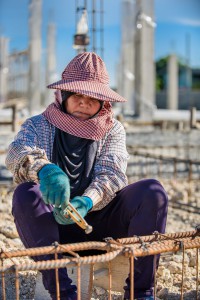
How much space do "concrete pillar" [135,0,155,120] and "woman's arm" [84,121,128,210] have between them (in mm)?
7856

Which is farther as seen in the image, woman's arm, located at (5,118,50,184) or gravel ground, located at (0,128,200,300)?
gravel ground, located at (0,128,200,300)

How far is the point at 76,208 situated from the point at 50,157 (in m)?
0.36

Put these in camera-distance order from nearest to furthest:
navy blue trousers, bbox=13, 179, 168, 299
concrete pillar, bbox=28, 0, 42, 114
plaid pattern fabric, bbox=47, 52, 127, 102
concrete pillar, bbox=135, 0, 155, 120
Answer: navy blue trousers, bbox=13, 179, 168, 299
plaid pattern fabric, bbox=47, 52, 127, 102
concrete pillar, bbox=135, 0, 155, 120
concrete pillar, bbox=28, 0, 42, 114

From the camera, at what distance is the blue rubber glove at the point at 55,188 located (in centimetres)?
192

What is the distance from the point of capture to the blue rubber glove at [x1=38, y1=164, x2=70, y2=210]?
1.92 meters

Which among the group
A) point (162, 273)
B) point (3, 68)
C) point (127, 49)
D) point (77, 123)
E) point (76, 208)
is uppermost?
point (127, 49)

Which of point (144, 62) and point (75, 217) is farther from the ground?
point (144, 62)

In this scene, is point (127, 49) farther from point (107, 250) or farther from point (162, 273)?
point (107, 250)

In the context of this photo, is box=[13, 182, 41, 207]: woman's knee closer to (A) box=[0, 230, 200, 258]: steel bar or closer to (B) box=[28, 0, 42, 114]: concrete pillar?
(A) box=[0, 230, 200, 258]: steel bar

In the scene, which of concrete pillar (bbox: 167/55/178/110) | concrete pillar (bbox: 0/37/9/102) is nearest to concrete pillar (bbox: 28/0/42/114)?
concrete pillar (bbox: 0/37/9/102)

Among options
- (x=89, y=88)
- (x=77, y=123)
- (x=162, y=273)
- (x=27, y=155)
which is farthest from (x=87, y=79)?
(x=162, y=273)

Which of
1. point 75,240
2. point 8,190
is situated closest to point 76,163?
point 75,240

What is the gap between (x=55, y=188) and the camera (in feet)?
6.30

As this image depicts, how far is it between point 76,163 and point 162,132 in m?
5.73
